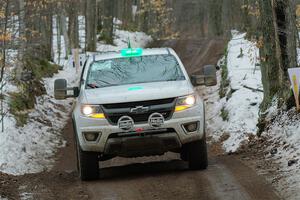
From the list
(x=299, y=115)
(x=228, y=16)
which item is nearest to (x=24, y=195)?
(x=299, y=115)

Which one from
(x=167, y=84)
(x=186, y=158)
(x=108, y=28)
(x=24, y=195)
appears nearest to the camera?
(x=24, y=195)

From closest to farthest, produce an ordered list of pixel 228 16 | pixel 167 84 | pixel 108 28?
pixel 167 84 → pixel 108 28 → pixel 228 16

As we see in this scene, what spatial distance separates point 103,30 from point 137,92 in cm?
3297

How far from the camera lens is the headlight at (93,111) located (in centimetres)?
862

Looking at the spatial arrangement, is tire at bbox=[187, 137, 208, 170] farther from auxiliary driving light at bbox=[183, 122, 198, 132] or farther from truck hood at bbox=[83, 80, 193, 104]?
truck hood at bbox=[83, 80, 193, 104]

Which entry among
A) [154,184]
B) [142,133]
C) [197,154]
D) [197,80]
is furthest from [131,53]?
[154,184]

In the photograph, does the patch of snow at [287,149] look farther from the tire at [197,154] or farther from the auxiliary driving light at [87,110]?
the auxiliary driving light at [87,110]

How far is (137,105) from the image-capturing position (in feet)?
28.3

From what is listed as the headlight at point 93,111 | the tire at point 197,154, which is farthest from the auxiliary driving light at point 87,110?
the tire at point 197,154

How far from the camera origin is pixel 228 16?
1877 inches

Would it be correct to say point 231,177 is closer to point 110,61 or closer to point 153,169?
point 153,169

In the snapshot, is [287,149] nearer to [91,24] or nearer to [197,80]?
[197,80]

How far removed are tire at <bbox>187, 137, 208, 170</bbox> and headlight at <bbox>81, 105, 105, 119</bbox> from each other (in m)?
1.62

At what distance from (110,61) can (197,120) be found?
215 cm
